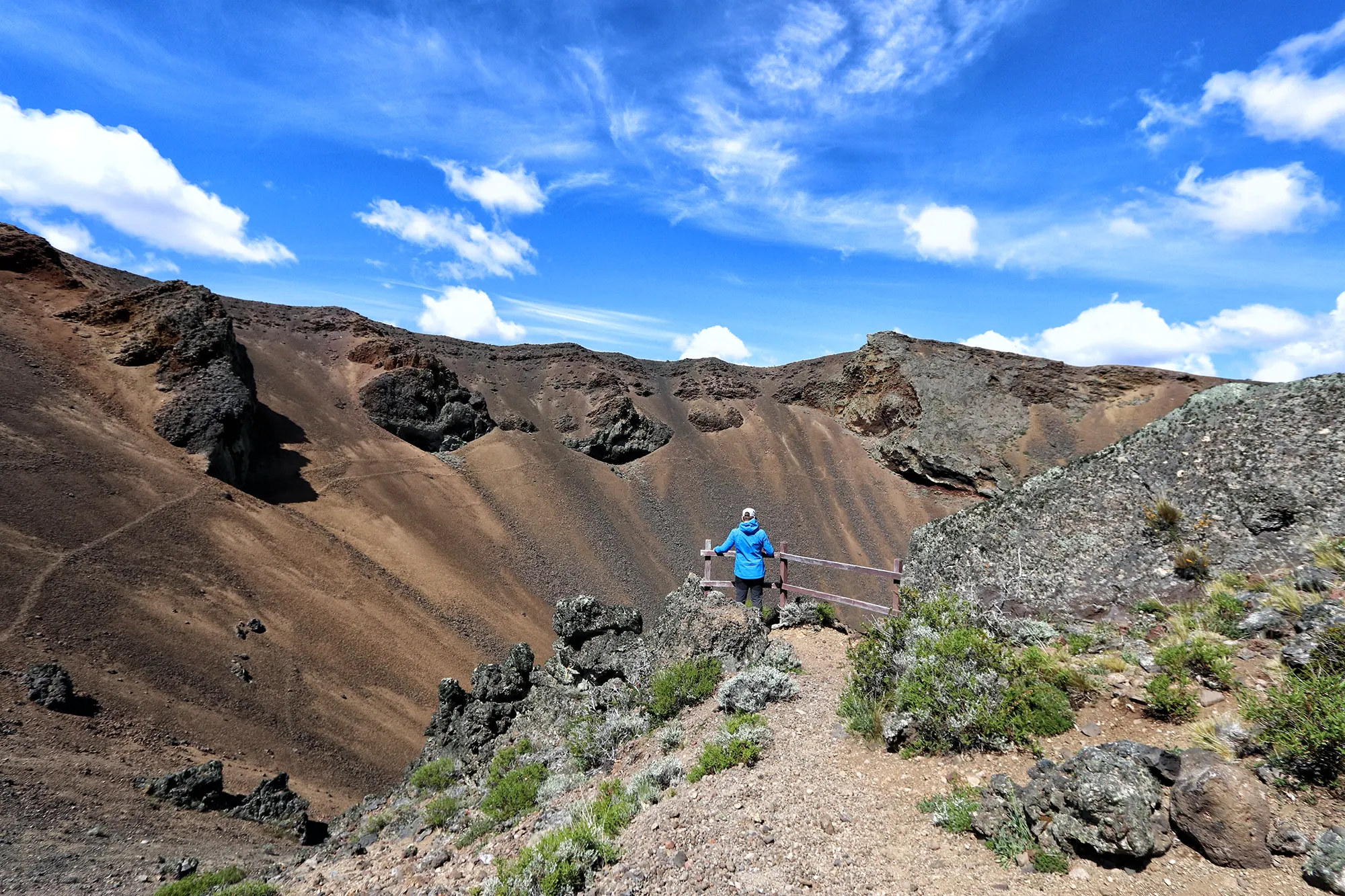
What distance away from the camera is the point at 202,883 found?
24.2ft

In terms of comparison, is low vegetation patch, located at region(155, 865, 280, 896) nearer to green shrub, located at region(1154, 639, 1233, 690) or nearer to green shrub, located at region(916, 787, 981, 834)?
green shrub, located at region(916, 787, 981, 834)

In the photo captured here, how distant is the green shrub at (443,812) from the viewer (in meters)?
7.23

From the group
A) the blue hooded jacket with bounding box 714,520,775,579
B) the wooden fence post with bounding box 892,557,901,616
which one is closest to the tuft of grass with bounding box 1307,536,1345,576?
the wooden fence post with bounding box 892,557,901,616

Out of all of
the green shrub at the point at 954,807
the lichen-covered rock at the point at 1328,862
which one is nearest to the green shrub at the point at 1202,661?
the lichen-covered rock at the point at 1328,862

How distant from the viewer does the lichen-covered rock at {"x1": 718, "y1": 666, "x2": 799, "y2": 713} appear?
629 cm

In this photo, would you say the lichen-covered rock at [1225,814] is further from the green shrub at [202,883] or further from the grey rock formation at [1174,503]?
the green shrub at [202,883]

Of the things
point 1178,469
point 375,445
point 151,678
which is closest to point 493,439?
point 375,445

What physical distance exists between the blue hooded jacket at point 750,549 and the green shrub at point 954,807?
14.9 ft

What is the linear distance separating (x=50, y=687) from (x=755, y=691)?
1127cm

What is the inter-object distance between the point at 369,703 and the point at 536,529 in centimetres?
1201

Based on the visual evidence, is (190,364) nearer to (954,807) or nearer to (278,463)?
(278,463)

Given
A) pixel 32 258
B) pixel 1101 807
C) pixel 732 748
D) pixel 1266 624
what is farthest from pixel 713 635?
pixel 32 258

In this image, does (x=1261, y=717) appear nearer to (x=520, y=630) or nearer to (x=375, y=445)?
(x=520, y=630)

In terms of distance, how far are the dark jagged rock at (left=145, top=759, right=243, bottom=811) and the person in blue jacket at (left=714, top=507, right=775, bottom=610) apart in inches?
336
